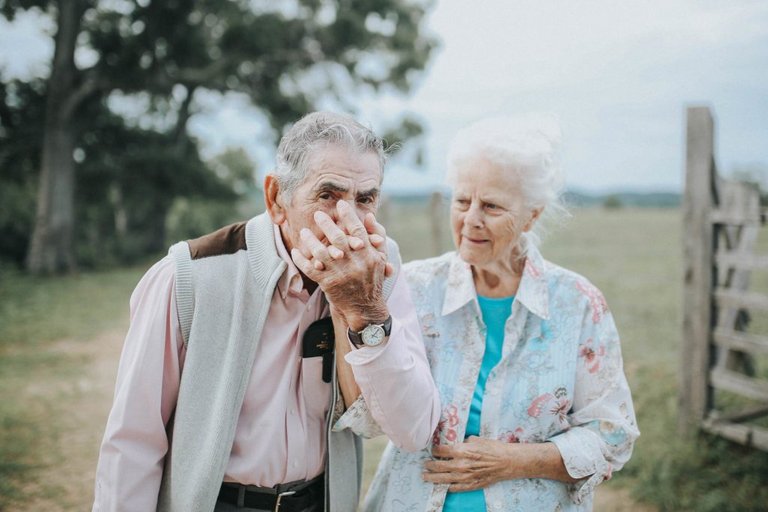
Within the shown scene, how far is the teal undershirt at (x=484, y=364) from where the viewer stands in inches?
74.8

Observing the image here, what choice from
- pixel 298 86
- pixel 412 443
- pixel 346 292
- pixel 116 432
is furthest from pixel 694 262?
pixel 298 86

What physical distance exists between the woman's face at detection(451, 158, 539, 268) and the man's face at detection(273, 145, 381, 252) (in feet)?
1.87

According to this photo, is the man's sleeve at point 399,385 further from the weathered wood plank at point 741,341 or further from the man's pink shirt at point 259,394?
the weathered wood plank at point 741,341

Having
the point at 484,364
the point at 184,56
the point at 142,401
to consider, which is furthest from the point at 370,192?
the point at 184,56

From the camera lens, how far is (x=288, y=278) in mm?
1732

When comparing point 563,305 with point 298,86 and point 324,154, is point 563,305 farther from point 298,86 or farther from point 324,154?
point 298,86

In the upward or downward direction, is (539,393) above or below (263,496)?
above

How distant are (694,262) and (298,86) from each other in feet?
46.8

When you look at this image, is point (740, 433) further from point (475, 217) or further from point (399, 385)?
point (399, 385)

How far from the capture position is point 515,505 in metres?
1.89

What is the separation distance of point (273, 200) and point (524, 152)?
3.09 ft

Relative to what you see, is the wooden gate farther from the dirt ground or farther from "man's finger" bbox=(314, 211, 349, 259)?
"man's finger" bbox=(314, 211, 349, 259)

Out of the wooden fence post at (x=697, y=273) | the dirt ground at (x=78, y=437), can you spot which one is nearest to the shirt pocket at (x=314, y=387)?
the dirt ground at (x=78, y=437)

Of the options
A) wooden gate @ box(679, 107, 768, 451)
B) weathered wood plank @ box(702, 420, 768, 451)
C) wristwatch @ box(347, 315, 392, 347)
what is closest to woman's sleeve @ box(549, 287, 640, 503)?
wristwatch @ box(347, 315, 392, 347)
